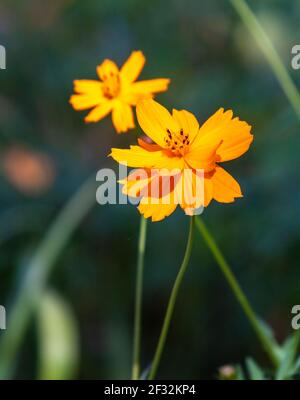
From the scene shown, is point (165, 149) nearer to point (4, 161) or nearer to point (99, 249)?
point (99, 249)

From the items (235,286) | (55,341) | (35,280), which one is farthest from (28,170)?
(235,286)

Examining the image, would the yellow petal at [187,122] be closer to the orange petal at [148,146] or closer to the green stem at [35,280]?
the orange petal at [148,146]

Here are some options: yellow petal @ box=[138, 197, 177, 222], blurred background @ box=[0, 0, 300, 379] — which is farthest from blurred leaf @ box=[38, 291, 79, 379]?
→ yellow petal @ box=[138, 197, 177, 222]

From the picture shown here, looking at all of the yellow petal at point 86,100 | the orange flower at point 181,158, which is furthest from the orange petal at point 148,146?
the yellow petal at point 86,100

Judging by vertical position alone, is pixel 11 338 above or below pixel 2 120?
below

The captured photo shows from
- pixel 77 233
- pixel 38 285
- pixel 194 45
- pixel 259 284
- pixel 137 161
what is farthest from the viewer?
pixel 194 45

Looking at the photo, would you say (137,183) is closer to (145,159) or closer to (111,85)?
(145,159)
